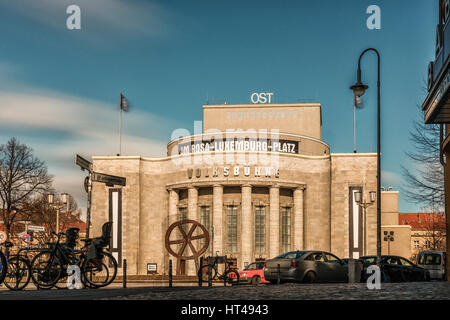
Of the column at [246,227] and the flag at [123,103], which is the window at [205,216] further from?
the flag at [123,103]

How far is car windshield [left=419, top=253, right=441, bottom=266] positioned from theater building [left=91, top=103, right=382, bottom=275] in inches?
1068

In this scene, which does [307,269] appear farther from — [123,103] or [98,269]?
[123,103]

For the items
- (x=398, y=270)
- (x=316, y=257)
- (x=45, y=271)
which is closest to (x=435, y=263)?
(x=398, y=270)

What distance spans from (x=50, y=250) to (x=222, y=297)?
16.8 ft

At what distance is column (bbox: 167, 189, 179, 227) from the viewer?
69.0 m

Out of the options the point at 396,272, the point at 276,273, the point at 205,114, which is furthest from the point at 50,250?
the point at 205,114

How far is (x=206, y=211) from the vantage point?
68.0m

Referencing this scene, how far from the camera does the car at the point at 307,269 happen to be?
929 inches

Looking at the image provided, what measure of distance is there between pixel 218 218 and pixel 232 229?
215 centimetres

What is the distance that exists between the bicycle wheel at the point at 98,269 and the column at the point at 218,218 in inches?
1964

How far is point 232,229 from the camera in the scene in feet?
219

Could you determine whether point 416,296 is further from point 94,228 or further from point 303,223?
point 94,228

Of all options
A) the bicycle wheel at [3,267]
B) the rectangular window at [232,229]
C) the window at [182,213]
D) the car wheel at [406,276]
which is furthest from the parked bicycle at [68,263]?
the window at [182,213]
